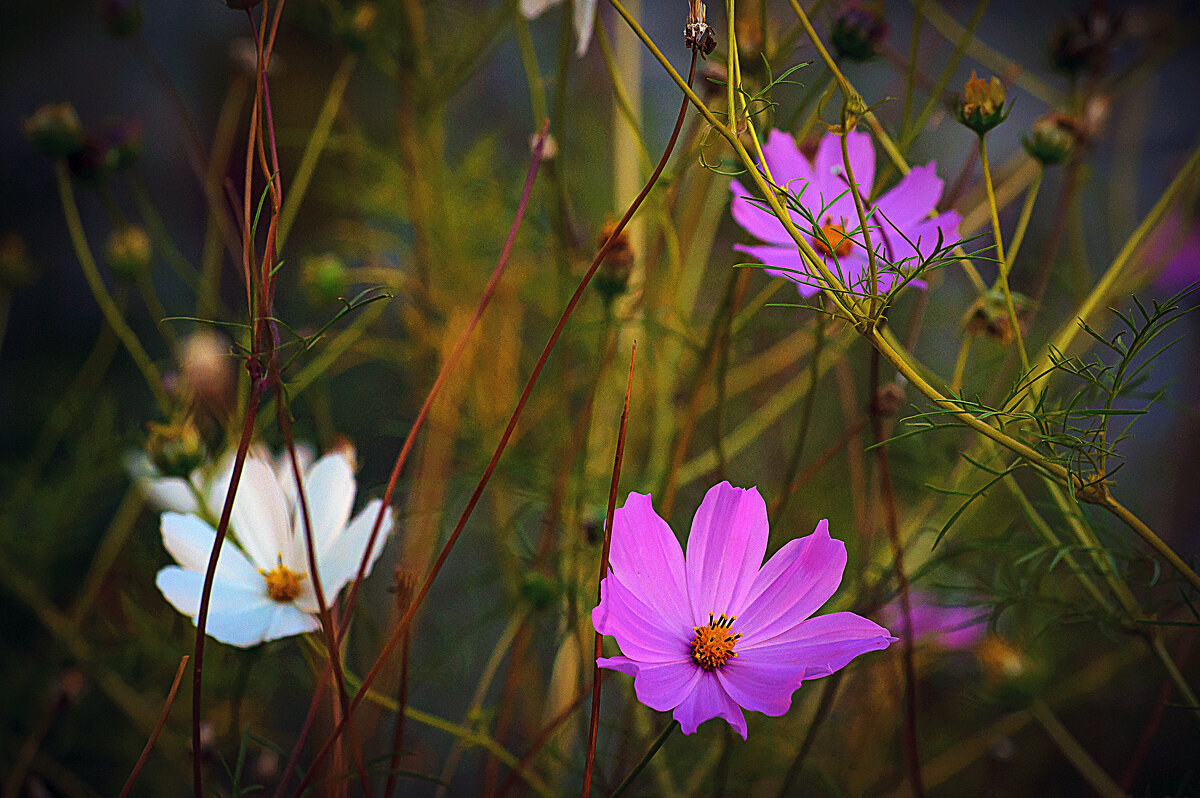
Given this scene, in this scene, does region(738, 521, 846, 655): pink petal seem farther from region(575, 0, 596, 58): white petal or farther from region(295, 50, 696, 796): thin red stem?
region(575, 0, 596, 58): white petal

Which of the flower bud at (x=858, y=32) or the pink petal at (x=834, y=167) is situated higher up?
the flower bud at (x=858, y=32)

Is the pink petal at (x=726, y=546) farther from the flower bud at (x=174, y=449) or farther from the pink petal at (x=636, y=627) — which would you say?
the flower bud at (x=174, y=449)

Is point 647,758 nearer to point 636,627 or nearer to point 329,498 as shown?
point 636,627

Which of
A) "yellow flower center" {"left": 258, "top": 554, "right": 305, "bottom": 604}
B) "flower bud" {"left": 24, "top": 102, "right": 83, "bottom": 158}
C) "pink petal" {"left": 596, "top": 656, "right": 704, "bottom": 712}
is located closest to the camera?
"pink petal" {"left": 596, "top": 656, "right": 704, "bottom": 712}

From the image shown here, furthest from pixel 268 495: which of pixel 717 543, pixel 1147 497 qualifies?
pixel 1147 497

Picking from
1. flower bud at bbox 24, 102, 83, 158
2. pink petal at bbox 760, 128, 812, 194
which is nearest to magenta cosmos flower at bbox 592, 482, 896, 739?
pink petal at bbox 760, 128, 812, 194

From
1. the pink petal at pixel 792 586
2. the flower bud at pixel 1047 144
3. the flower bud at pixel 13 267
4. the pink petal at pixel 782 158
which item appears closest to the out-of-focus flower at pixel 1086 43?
the flower bud at pixel 1047 144

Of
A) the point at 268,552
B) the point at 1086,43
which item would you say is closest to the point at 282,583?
the point at 268,552
